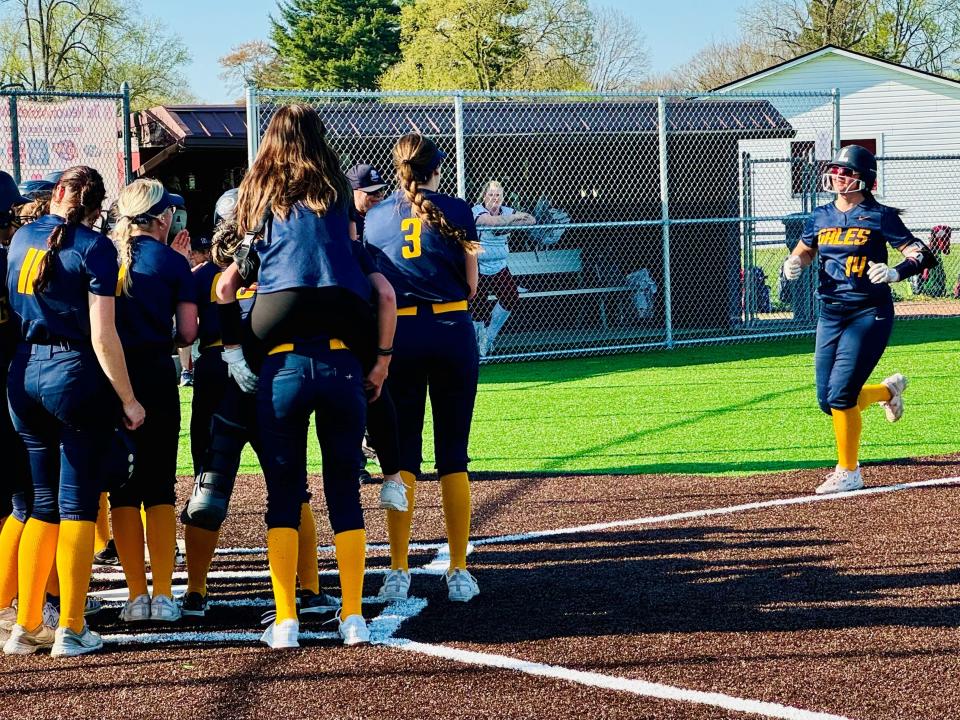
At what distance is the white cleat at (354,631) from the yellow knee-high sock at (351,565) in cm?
2

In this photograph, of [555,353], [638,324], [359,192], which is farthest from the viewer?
[638,324]

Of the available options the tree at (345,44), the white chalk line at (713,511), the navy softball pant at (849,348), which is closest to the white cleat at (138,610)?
the white chalk line at (713,511)

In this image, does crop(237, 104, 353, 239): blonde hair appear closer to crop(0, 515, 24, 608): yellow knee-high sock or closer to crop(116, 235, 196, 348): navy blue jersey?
crop(116, 235, 196, 348): navy blue jersey

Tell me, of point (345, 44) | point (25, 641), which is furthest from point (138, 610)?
point (345, 44)

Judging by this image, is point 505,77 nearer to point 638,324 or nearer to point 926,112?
point 926,112

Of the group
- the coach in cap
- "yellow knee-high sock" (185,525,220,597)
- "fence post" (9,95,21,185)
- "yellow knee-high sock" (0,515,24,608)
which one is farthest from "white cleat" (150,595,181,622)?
"fence post" (9,95,21,185)

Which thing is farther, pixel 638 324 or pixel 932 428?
pixel 638 324

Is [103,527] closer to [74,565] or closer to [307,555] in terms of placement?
[307,555]

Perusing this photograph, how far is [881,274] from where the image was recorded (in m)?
7.66

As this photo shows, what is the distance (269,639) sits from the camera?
485 cm

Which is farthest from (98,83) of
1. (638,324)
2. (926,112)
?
(638,324)

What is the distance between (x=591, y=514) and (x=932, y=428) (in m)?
4.01

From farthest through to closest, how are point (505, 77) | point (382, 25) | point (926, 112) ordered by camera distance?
1. point (382, 25)
2. point (505, 77)
3. point (926, 112)

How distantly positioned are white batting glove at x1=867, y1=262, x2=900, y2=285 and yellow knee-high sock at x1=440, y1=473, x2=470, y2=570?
3.52m
